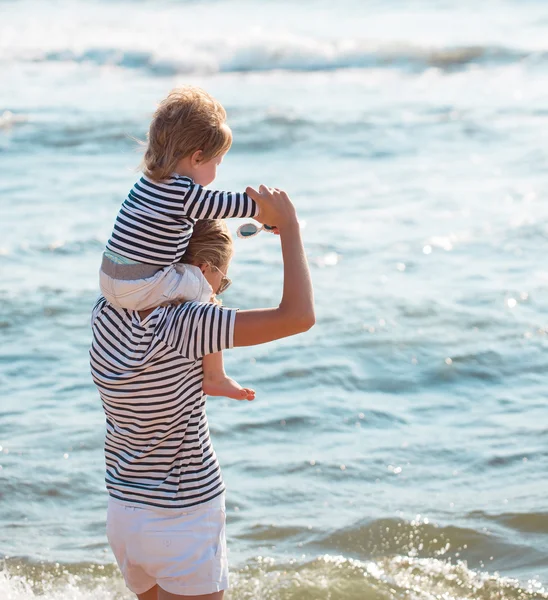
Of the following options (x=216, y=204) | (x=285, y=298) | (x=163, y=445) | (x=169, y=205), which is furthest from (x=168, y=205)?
(x=163, y=445)

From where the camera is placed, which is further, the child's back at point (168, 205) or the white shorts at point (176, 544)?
the white shorts at point (176, 544)

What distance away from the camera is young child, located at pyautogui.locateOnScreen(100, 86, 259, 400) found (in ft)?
8.71

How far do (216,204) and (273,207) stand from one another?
15 centimetres

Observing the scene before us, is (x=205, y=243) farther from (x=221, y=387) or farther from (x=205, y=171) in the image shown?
(x=221, y=387)

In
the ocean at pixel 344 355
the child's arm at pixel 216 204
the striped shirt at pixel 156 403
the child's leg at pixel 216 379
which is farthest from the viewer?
the ocean at pixel 344 355

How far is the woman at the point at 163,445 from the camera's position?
2772mm

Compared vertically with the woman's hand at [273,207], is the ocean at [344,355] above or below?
below

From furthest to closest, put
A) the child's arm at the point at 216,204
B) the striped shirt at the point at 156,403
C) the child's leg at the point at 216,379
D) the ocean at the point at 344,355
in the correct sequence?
the ocean at the point at 344,355, the child's leg at the point at 216,379, the striped shirt at the point at 156,403, the child's arm at the point at 216,204

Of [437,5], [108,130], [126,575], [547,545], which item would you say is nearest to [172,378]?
[126,575]

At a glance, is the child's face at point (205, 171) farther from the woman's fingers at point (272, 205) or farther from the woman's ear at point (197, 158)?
the woman's fingers at point (272, 205)

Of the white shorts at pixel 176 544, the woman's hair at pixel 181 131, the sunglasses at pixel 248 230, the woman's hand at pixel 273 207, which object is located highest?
the woman's hair at pixel 181 131

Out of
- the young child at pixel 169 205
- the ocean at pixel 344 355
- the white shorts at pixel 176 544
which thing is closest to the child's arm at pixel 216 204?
the young child at pixel 169 205

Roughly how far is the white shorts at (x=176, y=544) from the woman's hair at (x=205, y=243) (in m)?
0.70

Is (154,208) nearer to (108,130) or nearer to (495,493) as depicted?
(495,493)
